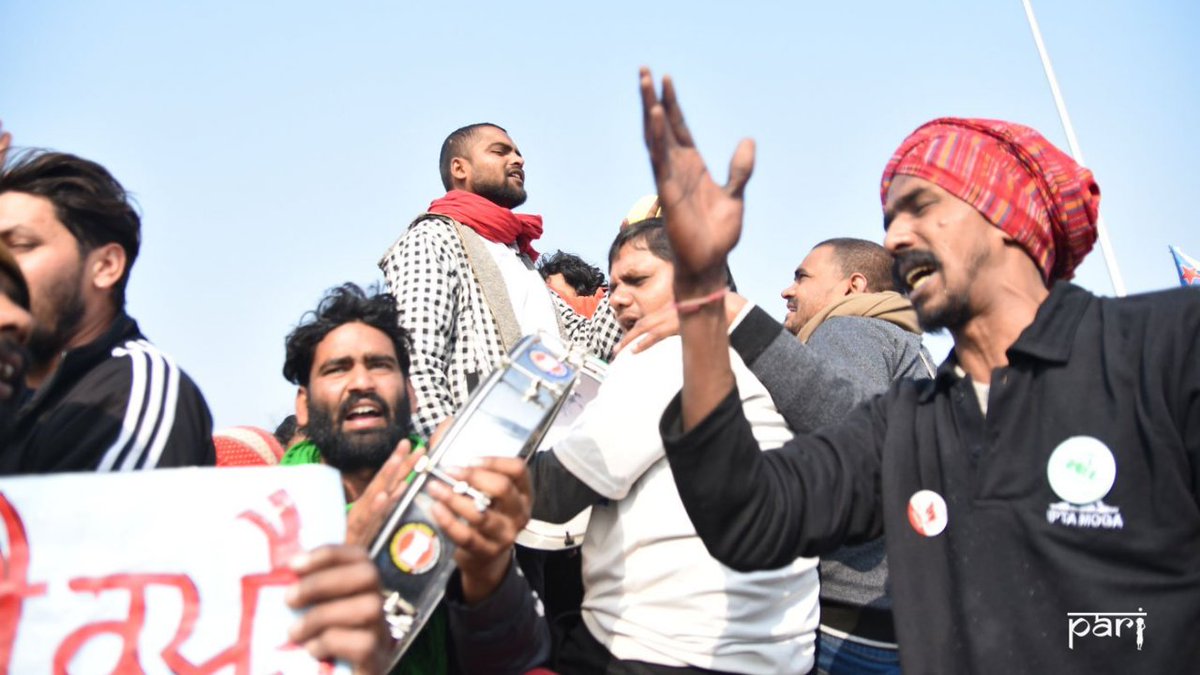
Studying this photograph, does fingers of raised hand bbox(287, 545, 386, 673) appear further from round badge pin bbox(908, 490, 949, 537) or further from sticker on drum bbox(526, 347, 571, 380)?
round badge pin bbox(908, 490, 949, 537)

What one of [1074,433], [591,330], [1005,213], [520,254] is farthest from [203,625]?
[520,254]

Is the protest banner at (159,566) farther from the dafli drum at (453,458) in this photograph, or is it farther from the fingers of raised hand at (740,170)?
the fingers of raised hand at (740,170)

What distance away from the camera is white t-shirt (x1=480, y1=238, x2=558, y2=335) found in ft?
13.7

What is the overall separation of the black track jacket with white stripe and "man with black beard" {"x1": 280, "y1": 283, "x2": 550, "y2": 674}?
1.45 ft

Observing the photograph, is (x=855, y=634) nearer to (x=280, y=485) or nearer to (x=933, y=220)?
(x=933, y=220)

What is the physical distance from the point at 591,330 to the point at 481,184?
34.5 inches

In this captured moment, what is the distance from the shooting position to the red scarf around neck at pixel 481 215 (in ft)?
14.3

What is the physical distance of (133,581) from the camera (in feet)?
6.69

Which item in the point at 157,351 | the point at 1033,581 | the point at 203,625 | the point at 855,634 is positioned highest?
the point at 157,351

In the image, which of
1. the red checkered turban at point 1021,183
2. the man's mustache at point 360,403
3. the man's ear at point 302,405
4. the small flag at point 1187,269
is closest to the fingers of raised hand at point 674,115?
→ the red checkered turban at point 1021,183

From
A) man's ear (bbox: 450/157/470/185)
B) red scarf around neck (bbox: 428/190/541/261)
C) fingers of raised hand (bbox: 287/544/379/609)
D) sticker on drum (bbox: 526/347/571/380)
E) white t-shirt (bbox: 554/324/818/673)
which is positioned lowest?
white t-shirt (bbox: 554/324/818/673)

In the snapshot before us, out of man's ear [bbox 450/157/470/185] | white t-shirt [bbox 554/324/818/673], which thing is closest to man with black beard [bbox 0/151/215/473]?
white t-shirt [bbox 554/324/818/673]

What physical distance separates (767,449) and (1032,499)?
733 mm

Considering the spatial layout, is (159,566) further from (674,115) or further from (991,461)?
(991,461)
